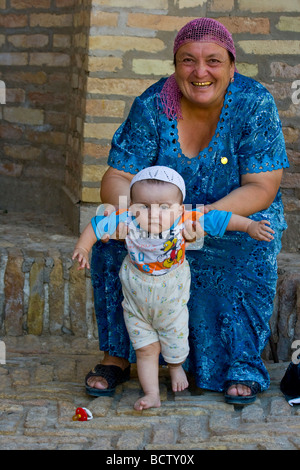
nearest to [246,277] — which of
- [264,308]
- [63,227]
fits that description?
[264,308]

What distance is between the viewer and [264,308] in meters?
3.72

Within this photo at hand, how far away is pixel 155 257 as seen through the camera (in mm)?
3324

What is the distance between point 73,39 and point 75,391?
3.07 m

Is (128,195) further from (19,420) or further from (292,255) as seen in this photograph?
(292,255)

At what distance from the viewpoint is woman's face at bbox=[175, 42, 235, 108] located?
3459mm

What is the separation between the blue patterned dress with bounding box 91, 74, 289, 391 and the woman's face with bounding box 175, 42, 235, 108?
116 mm

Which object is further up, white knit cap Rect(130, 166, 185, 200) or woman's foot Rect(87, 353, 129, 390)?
white knit cap Rect(130, 166, 185, 200)

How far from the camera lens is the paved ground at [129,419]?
3.18 metres

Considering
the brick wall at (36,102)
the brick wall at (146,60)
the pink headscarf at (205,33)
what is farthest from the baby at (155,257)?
the brick wall at (36,102)

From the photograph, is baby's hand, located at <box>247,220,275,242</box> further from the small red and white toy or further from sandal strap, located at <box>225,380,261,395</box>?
the small red and white toy

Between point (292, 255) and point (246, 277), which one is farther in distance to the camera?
point (292, 255)

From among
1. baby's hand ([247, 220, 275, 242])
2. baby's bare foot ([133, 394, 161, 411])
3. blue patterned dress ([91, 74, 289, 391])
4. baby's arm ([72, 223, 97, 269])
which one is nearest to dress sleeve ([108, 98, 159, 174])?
blue patterned dress ([91, 74, 289, 391])

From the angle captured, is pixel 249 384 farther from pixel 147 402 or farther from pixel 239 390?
pixel 147 402

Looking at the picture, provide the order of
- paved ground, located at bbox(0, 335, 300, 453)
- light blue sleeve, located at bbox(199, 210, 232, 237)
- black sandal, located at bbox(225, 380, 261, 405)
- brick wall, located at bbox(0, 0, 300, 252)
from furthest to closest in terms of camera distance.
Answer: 1. brick wall, located at bbox(0, 0, 300, 252)
2. black sandal, located at bbox(225, 380, 261, 405)
3. light blue sleeve, located at bbox(199, 210, 232, 237)
4. paved ground, located at bbox(0, 335, 300, 453)
